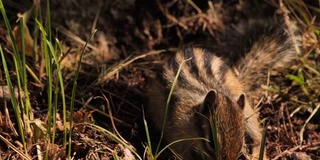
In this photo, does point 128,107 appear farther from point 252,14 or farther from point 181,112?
point 252,14

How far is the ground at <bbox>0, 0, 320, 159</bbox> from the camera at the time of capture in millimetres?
3773

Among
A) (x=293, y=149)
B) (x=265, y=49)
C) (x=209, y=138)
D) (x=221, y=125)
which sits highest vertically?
(x=265, y=49)

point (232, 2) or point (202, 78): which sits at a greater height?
point (232, 2)

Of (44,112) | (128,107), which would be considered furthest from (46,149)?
(128,107)

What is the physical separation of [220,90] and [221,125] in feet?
1.87

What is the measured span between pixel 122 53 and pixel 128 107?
84cm

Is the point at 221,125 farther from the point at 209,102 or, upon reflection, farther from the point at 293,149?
the point at 293,149

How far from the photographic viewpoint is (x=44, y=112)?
4.01m

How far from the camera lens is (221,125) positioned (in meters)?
3.64

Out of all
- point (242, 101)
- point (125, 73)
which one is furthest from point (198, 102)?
point (125, 73)

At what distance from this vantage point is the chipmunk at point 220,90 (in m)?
3.67

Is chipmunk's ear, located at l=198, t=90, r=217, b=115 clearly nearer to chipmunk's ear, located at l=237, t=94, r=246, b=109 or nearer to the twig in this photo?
chipmunk's ear, located at l=237, t=94, r=246, b=109

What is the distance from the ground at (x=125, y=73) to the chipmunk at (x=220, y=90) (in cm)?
16

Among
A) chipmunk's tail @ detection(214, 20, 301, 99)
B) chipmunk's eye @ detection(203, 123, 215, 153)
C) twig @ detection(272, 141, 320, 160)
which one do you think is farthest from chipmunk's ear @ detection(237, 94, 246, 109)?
chipmunk's tail @ detection(214, 20, 301, 99)
